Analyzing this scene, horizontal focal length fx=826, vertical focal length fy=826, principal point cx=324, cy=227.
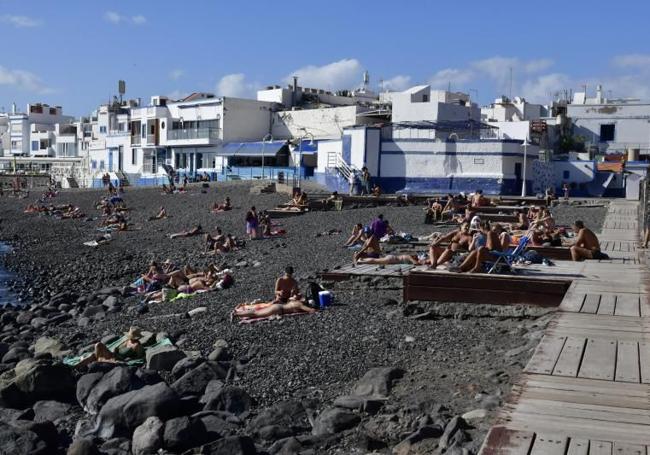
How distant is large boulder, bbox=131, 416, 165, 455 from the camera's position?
7945 mm

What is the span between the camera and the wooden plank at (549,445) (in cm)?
540

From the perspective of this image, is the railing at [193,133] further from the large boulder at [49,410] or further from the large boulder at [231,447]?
the large boulder at [231,447]

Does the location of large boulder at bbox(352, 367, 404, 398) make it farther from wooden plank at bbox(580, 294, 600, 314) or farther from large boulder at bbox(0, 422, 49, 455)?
large boulder at bbox(0, 422, 49, 455)

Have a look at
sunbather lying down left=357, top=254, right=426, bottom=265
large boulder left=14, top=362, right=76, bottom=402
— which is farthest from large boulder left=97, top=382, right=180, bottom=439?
sunbather lying down left=357, top=254, right=426, bottom=265

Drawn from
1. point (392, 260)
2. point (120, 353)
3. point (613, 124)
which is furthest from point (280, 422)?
point (613, 124)

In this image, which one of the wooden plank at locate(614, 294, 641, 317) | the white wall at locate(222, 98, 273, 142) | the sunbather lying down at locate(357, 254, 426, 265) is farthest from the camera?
the white wall at locate(222, 98, 273, 142)

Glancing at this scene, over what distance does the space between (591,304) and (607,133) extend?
44.3 metres

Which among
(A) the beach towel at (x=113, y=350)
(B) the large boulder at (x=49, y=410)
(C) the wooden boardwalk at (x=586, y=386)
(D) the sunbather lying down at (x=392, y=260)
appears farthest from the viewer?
(D) the sunbather lying down at (x=392, y=260)

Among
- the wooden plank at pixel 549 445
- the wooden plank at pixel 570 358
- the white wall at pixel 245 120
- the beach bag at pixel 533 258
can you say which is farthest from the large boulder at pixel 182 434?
the white wall at pixel 245 120

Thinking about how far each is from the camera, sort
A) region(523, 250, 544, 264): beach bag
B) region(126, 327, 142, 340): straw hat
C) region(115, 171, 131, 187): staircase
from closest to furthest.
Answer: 1. region(126, 327, 142, 340): straw hat
2. region(523, 250, 544, 264): beach bag
3. region(115, 171, 131, 187): staircase

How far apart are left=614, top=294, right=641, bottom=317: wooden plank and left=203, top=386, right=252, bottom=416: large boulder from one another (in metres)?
4.59

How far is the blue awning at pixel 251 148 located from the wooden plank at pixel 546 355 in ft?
141

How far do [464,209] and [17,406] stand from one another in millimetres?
20394

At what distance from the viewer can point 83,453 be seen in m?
7.75
